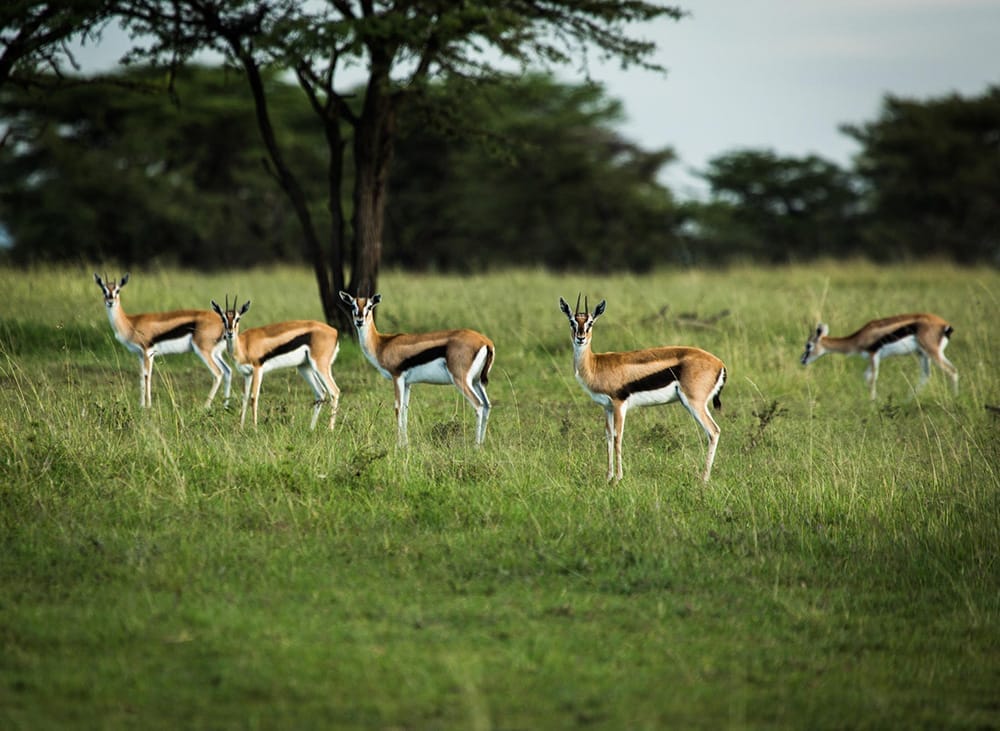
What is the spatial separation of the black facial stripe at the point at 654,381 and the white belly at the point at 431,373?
150 cm

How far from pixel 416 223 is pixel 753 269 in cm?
1258

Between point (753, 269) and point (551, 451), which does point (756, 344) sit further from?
point (753, 269)

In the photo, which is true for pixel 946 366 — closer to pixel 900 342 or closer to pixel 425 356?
pixel 900 342

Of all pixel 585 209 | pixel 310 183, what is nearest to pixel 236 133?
pixel 310 183

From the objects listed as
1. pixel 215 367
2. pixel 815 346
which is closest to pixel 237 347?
pixel 215 367

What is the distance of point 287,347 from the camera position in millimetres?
8609

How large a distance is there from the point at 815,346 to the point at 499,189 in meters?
19.3

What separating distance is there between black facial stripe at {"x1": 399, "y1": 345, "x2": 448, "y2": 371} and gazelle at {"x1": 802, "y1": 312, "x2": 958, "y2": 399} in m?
4.38

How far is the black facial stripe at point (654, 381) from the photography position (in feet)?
22.5

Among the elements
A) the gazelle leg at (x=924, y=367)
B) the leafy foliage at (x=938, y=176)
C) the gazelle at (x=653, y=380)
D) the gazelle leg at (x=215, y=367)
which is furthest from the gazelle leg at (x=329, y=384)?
the leafy foliage at (x=938, y=176)

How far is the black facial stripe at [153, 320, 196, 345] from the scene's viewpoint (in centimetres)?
921

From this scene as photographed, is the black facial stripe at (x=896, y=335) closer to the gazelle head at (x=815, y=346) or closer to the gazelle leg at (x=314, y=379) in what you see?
the gazelle head at (x=815, y=346)

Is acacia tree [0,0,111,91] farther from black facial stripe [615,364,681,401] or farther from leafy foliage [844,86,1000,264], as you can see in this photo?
leafy foliage [844,86,1000,264]

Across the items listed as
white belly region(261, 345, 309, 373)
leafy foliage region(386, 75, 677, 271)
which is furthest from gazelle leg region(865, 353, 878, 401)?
leafy foliage region(386, 75, 677, 271)
